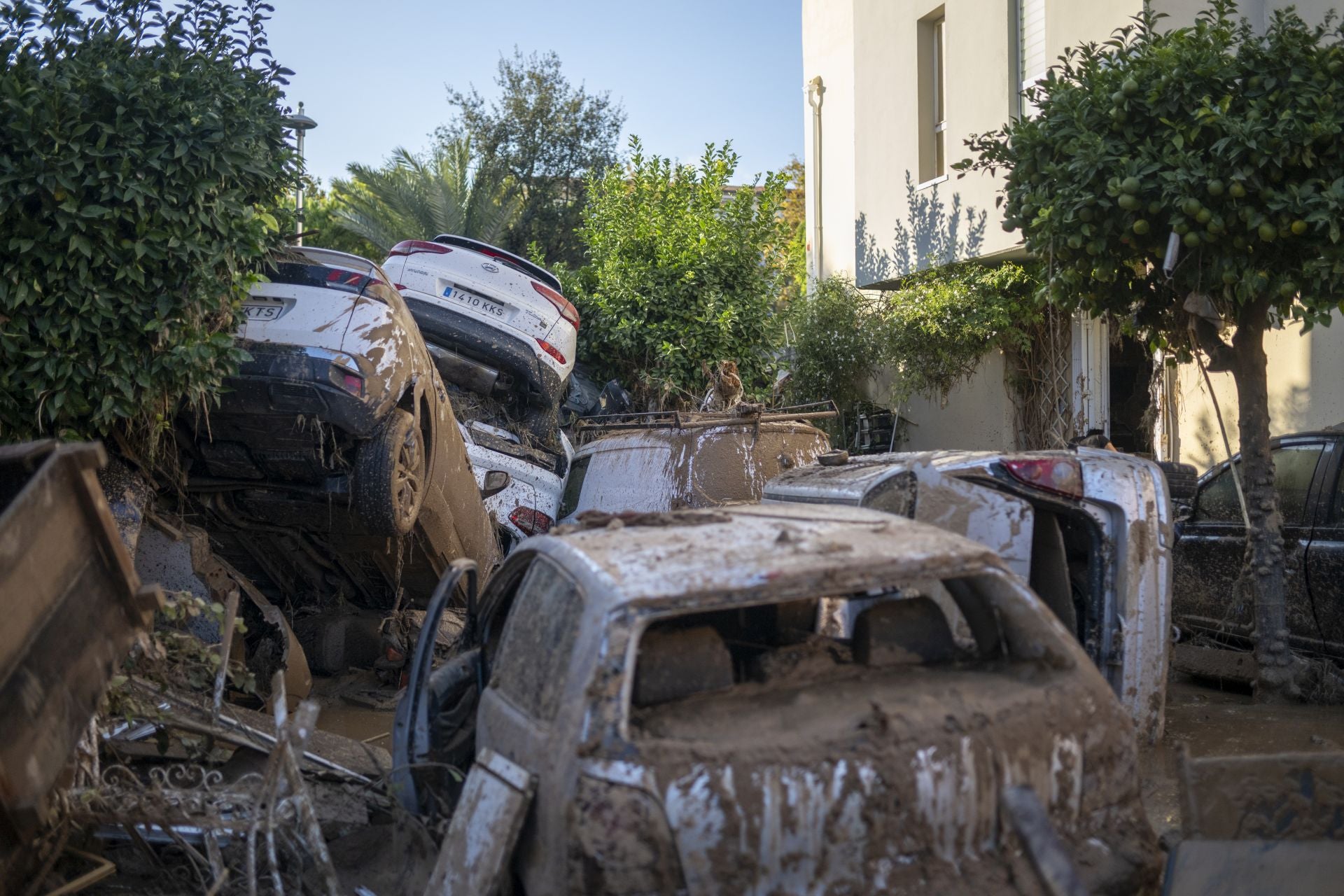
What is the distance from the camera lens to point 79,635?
3531 mm

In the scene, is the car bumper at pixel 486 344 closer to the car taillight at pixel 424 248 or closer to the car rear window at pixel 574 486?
the car taillight at pixel 424 248

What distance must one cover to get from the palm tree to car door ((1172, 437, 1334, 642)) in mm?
16463

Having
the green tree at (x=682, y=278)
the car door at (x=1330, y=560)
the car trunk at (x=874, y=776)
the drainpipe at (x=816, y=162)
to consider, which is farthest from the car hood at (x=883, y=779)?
the drainpipe at (x=816, y=162)

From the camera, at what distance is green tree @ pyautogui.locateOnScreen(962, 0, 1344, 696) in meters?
5.82

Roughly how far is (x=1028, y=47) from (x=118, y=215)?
9112 mm

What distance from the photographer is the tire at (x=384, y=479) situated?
21.6 feet

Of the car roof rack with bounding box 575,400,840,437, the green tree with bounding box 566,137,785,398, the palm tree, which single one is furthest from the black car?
the palm tree

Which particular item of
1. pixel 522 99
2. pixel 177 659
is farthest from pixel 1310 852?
pixel 522 99

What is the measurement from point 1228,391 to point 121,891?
9.91 metres

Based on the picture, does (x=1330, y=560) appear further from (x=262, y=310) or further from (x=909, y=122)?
(x=909, y=122)

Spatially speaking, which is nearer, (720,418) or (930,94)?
(720,418)

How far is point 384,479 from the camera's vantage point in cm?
659

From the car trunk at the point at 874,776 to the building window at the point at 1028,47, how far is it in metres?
9.41

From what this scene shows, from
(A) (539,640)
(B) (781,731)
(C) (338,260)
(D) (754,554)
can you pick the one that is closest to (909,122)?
(C) (338,260)
